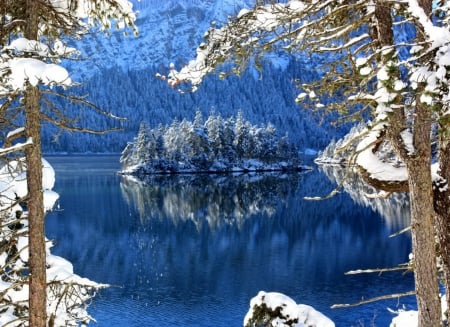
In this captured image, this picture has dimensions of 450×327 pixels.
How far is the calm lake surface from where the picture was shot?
27.1 metres

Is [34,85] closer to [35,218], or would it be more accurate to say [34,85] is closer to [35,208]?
[35,208]

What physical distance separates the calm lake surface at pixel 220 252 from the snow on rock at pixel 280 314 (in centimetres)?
754

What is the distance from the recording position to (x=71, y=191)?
67375mm

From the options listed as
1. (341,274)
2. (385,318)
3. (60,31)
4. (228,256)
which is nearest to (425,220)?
(60,31)

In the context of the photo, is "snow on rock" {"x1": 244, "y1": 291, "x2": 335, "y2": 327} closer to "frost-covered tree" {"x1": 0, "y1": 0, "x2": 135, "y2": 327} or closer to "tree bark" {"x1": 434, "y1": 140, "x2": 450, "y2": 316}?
"tree bark" {"x1": 434, "y1": 140, "x2": 450, "y2": 316}

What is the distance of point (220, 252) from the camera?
37.8 meters

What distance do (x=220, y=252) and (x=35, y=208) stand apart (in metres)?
32.8

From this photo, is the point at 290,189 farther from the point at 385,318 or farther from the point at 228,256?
the point at 385,318

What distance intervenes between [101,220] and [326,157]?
106243 millimetres

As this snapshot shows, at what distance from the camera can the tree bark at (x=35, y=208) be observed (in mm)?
5520

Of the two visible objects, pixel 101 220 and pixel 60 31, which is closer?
pixel 60 31

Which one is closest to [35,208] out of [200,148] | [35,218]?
[35,218]

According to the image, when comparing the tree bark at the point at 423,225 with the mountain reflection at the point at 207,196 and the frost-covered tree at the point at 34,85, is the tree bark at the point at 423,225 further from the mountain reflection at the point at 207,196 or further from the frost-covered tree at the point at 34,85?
the mountain reflection at the point at 207,196

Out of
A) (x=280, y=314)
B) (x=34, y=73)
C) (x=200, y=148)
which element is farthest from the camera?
(x=200, y=148)
